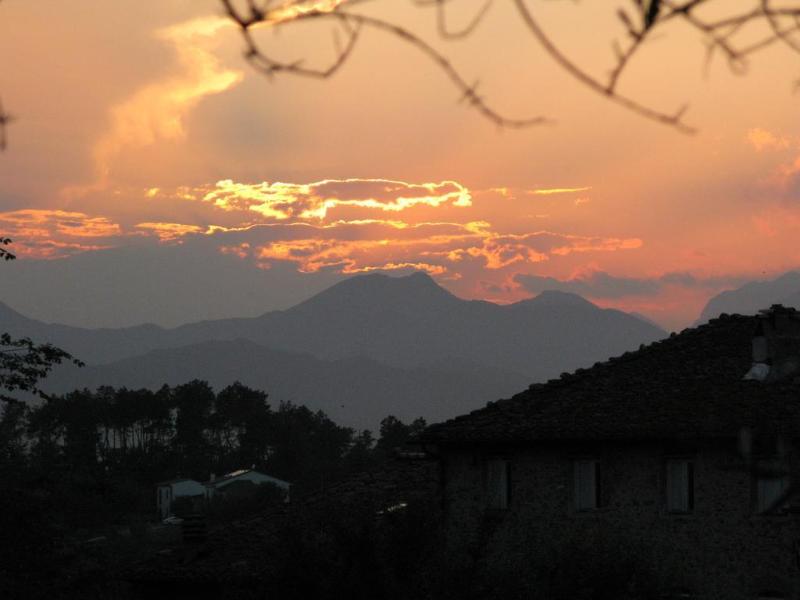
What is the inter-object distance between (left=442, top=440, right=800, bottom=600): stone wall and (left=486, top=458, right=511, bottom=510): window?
138 millimetres

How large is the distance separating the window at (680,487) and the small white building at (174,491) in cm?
7942

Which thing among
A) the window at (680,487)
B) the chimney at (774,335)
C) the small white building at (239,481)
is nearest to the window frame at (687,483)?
the window at (680,487)

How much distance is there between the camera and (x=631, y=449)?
24.5m

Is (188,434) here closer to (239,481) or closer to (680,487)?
(239,481)

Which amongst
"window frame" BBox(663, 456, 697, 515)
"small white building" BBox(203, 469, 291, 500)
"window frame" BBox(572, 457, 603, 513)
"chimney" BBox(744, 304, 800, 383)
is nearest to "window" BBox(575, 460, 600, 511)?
"window frame" BBox(572, 457, 603, 513)

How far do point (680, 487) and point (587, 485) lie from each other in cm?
172

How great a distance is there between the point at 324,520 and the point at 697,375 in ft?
37.5

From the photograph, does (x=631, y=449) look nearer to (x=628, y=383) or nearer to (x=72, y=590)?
(x=628, y=383)

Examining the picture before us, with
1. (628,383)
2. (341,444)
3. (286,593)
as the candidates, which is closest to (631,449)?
(628,383)

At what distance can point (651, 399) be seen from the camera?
2569cm

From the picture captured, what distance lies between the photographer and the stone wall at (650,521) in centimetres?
2253

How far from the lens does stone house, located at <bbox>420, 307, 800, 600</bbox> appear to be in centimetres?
2272

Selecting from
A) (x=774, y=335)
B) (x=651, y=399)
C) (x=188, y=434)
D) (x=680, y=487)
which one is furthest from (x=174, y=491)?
(x=680, y=487)

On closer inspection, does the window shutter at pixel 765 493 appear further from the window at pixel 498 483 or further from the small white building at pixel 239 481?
the small white building at pixel 239 481
